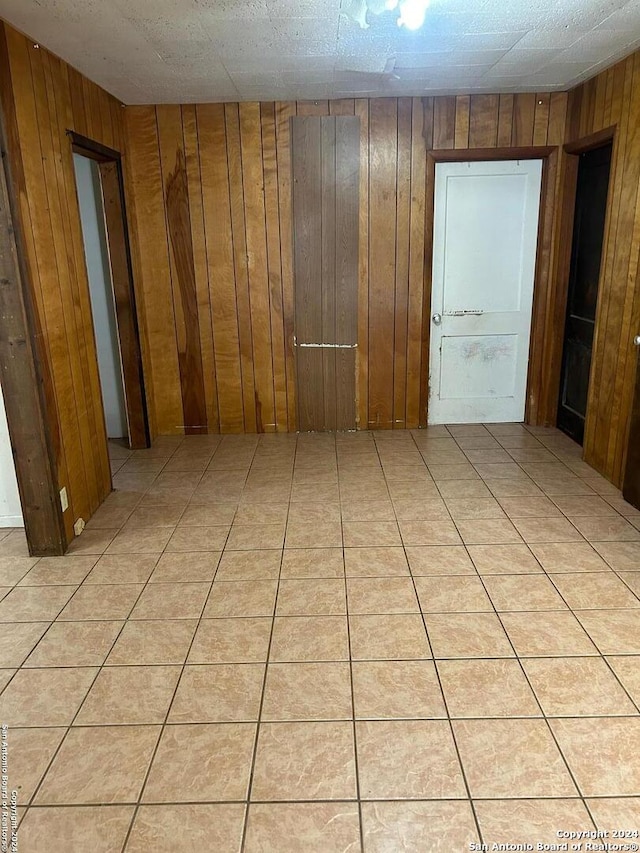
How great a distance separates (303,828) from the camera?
152 centimetres

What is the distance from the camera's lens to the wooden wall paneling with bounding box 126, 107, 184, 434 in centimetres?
414

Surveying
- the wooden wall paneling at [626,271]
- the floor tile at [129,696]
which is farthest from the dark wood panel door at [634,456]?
the floor tile at [129,696]

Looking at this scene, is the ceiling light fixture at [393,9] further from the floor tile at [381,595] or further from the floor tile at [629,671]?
the floor tile at [629,671]

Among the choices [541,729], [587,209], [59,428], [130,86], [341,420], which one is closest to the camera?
[541,729]

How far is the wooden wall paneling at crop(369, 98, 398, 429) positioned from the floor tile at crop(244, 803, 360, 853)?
129 inches

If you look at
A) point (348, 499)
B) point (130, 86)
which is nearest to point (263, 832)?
point (348, 499)

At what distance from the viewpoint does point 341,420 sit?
465 centimetres

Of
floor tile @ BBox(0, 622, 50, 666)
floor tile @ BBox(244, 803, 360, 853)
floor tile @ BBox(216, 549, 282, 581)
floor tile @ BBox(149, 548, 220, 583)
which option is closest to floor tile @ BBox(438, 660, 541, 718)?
floor tile @ BBox(244, 803, 360, 853)

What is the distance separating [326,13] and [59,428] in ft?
7.36

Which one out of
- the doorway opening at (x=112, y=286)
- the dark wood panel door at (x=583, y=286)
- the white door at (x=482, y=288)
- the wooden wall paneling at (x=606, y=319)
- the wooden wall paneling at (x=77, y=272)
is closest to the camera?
the wooden wall paneling at (x=77, y=272)

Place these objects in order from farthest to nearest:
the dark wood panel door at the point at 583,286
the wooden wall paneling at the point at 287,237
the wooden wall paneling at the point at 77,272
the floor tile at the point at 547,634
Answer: the wooden wall paneling at the point at 287,237 → the dark wood panel door at the point at 583,286 → the wooden wall paneling at the point at 77,272 → the floor tile at the point at 547,634

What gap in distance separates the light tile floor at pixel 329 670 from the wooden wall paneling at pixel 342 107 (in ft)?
8.46

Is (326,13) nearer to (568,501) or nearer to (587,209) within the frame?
(587,209)

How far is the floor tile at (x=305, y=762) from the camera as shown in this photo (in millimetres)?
1616
